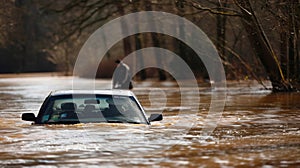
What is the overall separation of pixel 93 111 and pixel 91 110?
0.06 meters

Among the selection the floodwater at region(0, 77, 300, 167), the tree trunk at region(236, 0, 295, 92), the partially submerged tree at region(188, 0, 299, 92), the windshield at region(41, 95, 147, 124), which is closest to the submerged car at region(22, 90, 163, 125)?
the windshield at region(41, 95, 147, 124)

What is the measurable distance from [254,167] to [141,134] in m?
3.99

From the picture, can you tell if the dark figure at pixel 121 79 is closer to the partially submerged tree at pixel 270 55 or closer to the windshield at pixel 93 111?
the partially submerged tree at pixel 270 55

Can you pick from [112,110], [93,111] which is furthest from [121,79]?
[112,110]

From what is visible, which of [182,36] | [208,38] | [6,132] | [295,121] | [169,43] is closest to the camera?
[6,132]

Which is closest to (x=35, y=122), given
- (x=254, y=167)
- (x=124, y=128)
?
(x=124, y=128)

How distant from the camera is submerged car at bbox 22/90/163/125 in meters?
14.5

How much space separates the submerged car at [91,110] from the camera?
47.6 feet

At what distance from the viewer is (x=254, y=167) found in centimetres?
1059

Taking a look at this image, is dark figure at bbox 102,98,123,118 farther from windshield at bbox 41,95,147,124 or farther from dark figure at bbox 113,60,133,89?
dark figure at bbox 113,60,133,89

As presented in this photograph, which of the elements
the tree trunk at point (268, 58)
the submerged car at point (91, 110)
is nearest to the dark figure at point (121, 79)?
the tree trunk at point (268, 58)

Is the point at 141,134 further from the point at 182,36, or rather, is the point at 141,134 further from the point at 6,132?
the point at 182,36

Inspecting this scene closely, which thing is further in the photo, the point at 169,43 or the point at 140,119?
the point at 169,43

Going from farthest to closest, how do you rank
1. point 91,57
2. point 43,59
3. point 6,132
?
point 43,59 < point 91,57 < point 6,132
